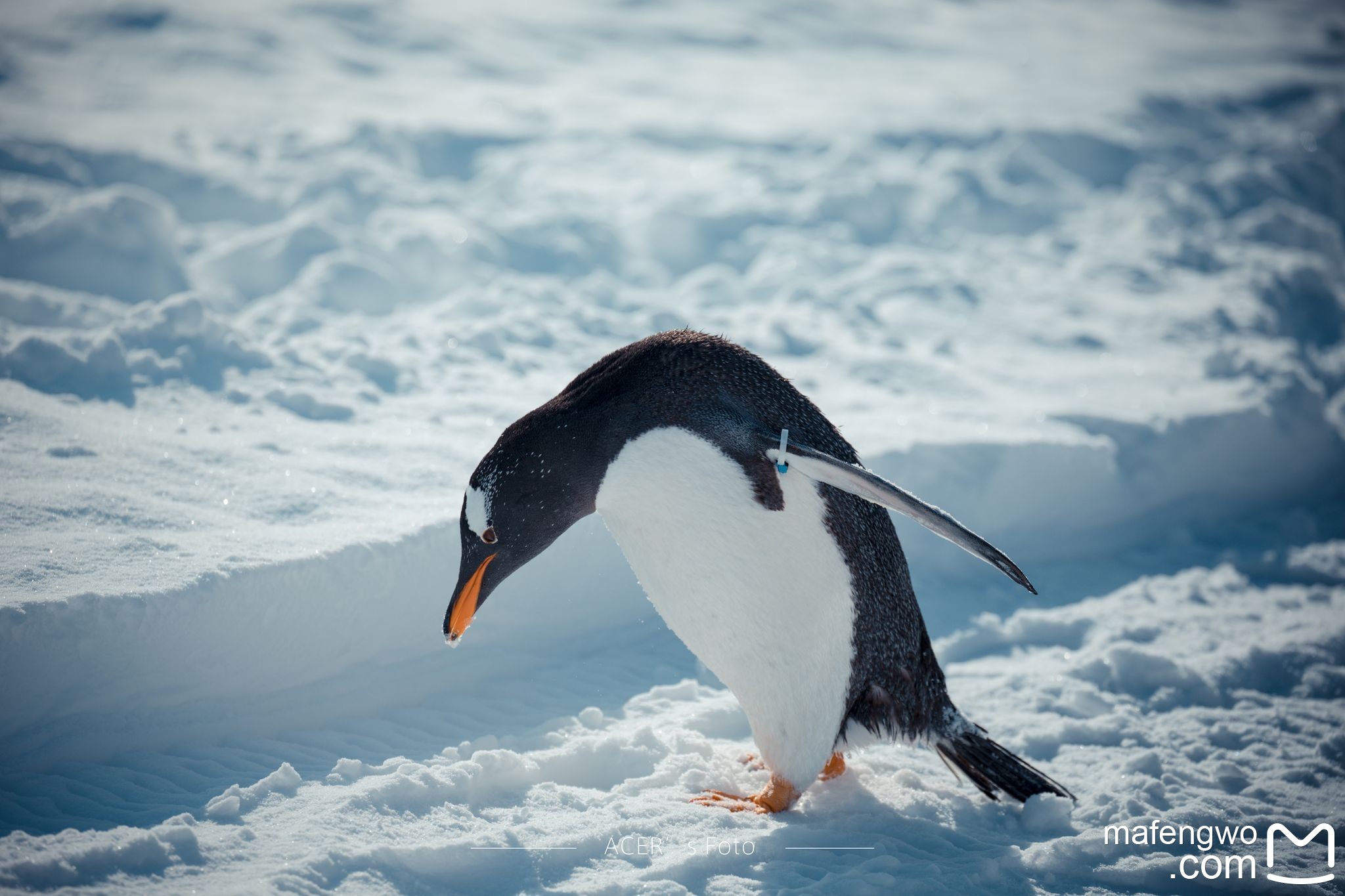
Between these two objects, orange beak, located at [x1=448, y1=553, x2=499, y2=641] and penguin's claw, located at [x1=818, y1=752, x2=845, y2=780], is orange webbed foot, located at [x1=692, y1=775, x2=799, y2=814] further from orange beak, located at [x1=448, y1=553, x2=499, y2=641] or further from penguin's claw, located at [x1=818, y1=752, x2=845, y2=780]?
A: orange beak, located at [x1=448, y1=553, x2=499, y2=641]

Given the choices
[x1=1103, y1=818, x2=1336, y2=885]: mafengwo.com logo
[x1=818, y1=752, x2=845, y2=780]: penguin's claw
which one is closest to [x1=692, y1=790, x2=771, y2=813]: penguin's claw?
[x1=818, y1=752, x2=845, y2=780]: penguin's claw

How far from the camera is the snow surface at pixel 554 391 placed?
211cm

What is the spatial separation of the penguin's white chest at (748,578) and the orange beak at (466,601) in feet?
0.92

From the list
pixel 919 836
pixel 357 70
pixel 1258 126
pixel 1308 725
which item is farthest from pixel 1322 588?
pixel 357 70

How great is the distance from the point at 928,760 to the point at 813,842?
0.66 m

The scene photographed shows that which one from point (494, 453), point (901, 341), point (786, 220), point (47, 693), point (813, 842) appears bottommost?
point (813, 842)

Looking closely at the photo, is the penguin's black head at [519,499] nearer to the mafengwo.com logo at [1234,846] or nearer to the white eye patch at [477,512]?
the white eye patch at [477,512]

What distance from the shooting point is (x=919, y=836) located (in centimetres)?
216

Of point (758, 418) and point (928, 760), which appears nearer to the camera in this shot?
point (758, 418)

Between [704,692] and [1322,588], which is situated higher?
[1322,588]

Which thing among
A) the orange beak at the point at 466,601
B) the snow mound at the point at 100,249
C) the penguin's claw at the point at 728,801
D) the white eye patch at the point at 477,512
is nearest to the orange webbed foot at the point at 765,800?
the penguin's claw at the point at 728,801

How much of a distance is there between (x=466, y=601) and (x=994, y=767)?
4.06 ft

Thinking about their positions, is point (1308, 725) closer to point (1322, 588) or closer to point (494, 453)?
point (1322, 588)

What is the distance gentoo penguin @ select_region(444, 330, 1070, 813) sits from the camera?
197 cm
